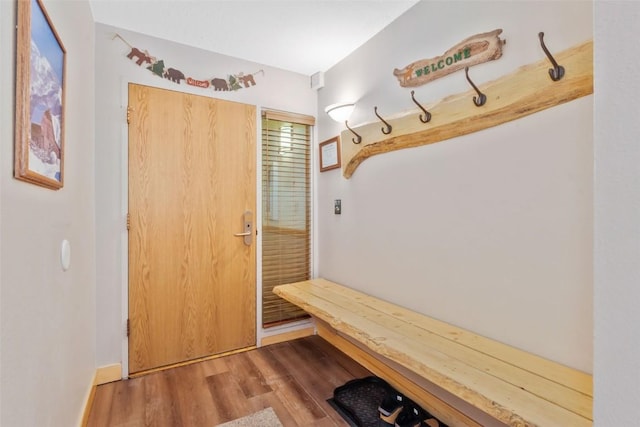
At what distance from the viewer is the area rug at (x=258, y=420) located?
176 centimetres

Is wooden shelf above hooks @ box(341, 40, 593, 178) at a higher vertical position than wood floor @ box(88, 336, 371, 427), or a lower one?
higher

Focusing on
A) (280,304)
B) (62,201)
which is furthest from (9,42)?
(280,304)

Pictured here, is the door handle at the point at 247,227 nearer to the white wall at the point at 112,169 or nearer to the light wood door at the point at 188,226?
the light wood door at the point at 188,226

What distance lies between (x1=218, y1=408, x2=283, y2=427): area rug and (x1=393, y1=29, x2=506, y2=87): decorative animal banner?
219 centimetres

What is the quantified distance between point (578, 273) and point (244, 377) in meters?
2.11

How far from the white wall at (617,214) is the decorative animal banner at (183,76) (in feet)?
8.29

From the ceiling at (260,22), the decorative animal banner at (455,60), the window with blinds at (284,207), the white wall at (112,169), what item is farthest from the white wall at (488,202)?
the white wall at (112,169)

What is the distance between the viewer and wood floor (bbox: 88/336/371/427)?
6.02 feet

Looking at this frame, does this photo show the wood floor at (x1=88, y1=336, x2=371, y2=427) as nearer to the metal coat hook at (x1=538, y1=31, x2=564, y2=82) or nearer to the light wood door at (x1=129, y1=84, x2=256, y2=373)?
the light wood door at (x1=129, y1=84, x2=256, y2=373)

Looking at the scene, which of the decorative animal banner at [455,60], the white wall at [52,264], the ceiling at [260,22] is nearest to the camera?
the white wall at [52,264]

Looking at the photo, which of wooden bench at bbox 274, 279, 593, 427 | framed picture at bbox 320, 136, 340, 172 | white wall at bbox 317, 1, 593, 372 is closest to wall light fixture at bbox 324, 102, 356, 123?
white wall at bbox 317, 1, 593, 372

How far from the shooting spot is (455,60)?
5.65 feet

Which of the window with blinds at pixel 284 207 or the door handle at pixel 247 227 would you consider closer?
the door handle at pixel 247 227

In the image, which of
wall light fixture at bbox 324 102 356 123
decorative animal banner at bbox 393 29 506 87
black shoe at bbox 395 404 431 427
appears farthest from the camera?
wall light fixture at bbox 324 102 356 123
